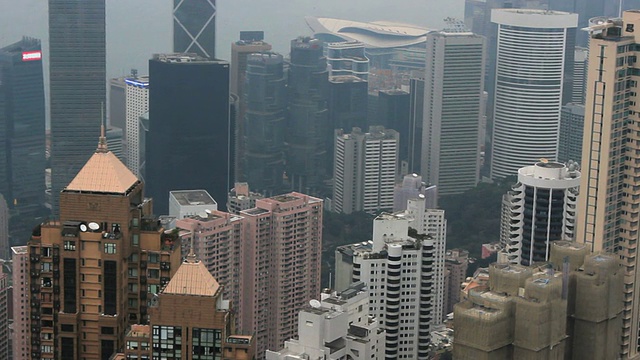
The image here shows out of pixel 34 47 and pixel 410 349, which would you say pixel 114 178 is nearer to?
pixel 410 349

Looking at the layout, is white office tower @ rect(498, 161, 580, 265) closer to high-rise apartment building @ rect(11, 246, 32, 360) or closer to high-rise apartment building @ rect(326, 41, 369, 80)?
high-rise apartment building @ rect(11, 246, 32, 360)

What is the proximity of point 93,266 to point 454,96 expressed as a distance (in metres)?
18.0

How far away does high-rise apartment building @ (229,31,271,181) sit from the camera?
22141 mm

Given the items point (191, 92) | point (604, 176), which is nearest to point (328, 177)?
point (191, 92)

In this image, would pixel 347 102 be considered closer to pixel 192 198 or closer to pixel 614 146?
pixel 192 198

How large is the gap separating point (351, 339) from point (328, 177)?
12995 millimetres

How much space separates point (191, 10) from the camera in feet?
76.0

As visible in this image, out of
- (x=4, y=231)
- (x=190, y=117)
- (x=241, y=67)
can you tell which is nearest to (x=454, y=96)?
(x=241, y=67)

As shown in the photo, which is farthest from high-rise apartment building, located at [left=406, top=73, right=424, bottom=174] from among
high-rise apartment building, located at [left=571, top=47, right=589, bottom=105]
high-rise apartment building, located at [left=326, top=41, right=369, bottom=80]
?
high-rise apartment building, located at [left=571, top=47, right=589, bottom=105]

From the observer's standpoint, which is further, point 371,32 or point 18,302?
point 371,32

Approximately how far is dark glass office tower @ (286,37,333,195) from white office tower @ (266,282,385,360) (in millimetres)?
11932

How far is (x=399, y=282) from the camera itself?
36.2 feet

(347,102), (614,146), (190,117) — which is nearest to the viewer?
(614,146)

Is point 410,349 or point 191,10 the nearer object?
point 410,349
